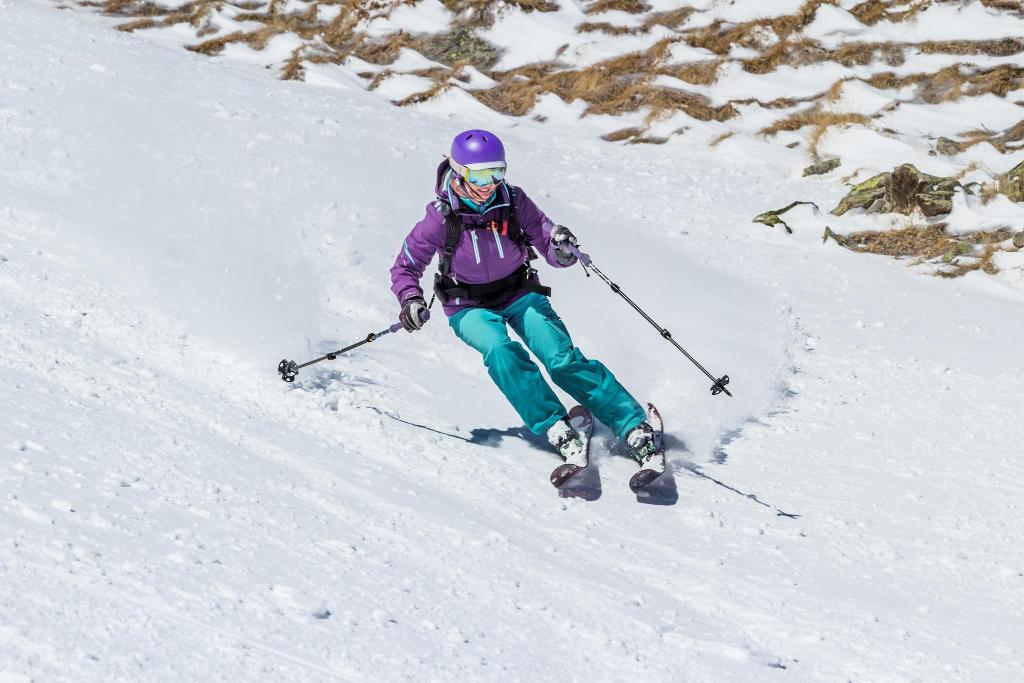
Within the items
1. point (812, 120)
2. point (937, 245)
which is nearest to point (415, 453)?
point (937, 245)

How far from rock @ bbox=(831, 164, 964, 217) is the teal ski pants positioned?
6.95m

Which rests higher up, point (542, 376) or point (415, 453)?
point (542, 376)

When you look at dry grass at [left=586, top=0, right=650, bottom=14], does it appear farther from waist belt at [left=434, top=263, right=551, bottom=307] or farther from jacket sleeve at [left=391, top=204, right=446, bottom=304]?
jacket sleeve at [left=391, top=204, right=446, bottom=304]

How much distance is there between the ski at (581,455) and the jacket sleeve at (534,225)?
3.10ft

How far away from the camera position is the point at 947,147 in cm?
1328

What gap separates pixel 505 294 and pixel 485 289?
13 centimetres

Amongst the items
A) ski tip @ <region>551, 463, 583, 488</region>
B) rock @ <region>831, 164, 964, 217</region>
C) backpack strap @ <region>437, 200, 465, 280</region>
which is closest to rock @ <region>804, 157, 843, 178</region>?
rock @ <region>831, 164, 964, 217</region>

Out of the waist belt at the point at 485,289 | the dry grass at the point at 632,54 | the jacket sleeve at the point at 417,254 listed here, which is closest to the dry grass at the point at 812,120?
the dry grass at the point at 632,54

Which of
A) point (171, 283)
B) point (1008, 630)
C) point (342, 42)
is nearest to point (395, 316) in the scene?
point (171, 283)

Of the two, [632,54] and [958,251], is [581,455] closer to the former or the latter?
[958,251]

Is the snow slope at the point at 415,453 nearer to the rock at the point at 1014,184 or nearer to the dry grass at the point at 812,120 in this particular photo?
the rock at the point at 1014,184

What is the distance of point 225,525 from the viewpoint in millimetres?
4172

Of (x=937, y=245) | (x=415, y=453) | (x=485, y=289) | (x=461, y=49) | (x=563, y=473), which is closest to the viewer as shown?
(x=563, y=473)

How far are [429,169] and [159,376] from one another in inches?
255
